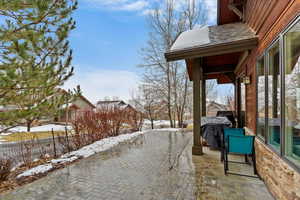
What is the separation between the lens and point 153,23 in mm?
13922


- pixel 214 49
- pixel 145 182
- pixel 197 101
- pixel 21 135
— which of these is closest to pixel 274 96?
pixel 214 49

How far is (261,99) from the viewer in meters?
3.30

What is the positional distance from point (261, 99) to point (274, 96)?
26.1 inches

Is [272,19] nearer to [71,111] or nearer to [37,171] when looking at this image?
[71,111]

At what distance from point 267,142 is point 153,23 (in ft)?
43.8

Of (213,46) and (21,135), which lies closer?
(213,46)

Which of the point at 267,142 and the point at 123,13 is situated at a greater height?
the point at 123,13

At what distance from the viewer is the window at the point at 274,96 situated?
98.5 inches

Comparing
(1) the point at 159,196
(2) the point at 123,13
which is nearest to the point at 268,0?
(1) the point at 159,196

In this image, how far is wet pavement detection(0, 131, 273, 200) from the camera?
2668mm

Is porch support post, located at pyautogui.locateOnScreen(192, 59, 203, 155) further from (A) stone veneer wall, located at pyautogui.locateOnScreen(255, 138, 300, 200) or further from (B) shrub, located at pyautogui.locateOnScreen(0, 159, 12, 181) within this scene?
(B) shrub, located at pyautogui.locateOnScreen(0, 159, 12, 181)

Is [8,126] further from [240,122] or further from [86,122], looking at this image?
[240,122]

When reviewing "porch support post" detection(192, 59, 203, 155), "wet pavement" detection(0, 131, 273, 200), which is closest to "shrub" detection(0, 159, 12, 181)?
"wet pavement" detection(0, 131, 273, 200)

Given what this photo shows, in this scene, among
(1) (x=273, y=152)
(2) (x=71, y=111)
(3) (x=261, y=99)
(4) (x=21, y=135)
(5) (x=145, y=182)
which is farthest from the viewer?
(4) (x=21, y=135)
